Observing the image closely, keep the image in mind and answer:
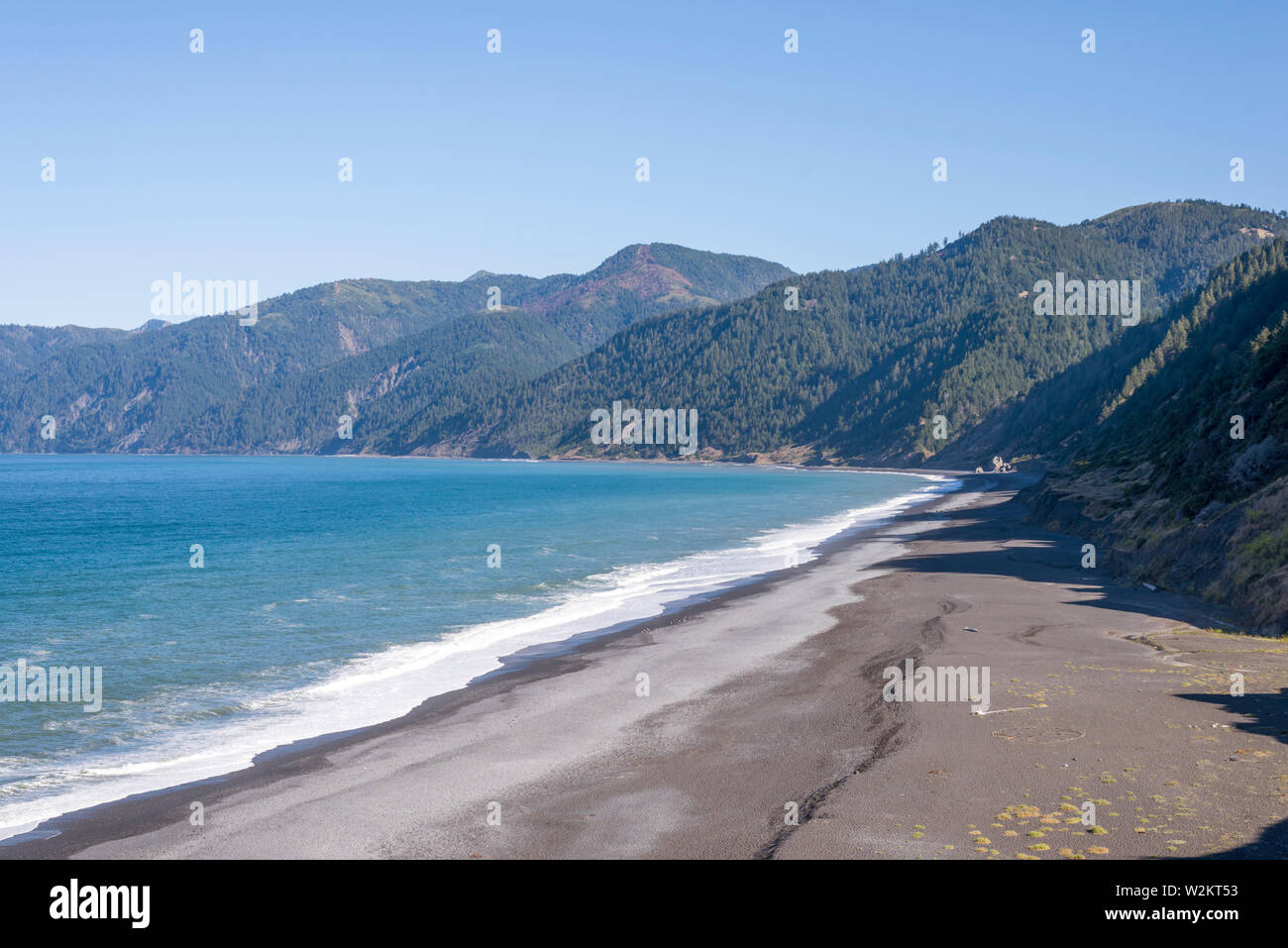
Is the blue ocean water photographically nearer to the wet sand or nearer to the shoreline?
the shoreline

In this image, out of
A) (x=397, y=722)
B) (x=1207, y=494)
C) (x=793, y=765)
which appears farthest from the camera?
(x=1207, y=494)

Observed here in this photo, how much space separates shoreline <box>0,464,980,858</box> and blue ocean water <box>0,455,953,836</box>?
45 cm

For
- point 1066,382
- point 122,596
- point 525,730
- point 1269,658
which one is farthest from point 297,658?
point 1066,382

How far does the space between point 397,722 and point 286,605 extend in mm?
18879

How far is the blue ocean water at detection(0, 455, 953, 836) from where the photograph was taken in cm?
2034

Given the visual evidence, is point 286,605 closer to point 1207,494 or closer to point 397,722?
point 397,722

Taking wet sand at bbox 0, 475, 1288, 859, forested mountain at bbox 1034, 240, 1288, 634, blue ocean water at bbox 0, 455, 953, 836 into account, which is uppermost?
forested mountain at bbox 1034, 240, 1288, 634

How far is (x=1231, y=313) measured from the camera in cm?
10025

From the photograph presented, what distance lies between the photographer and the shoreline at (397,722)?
49.2 ft

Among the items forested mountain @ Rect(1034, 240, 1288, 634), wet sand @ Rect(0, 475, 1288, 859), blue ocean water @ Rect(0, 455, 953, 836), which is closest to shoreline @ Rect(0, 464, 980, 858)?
wet sand @ Rect(0, 475, 1288, 859)

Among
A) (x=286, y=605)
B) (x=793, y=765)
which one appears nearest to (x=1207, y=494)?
(x=793, y=765)

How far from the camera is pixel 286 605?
125 ft

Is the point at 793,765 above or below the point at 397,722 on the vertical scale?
above

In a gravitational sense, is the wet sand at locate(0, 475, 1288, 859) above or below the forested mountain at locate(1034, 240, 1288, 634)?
below
